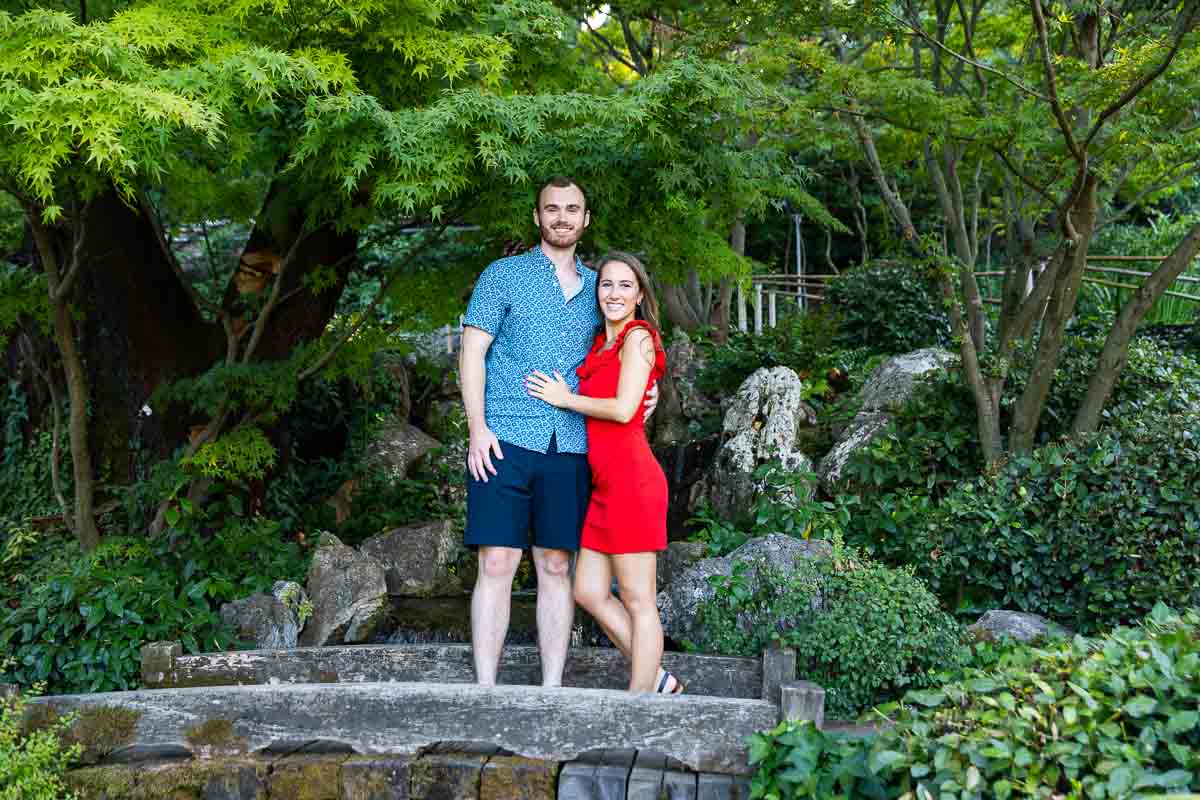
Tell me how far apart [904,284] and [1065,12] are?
4.11 m

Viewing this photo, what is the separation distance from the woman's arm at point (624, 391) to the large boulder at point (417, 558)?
3390mm

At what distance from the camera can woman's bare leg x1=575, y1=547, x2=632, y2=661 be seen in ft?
12.8

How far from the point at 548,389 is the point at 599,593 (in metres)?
0.76

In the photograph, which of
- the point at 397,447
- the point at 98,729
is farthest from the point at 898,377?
the point at 98,729

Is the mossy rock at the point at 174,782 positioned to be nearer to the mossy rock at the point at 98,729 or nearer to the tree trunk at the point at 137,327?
the mossy rock at the point at 98,729

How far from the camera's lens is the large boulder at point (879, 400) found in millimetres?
7039

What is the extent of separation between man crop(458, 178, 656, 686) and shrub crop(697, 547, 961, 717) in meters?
0.91

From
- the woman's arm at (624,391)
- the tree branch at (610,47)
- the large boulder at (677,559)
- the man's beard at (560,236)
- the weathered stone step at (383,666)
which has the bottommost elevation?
the weathered stone step at (383,666)

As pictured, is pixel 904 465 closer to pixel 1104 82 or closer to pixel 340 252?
pixel 1104 82

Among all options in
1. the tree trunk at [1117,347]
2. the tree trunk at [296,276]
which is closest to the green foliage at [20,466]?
the tree trunk at [296,276]

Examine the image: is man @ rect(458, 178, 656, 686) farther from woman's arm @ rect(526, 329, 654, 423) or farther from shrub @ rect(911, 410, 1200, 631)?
shrub @ rect(911, 410, 1200, 631)

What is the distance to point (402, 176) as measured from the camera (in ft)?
14.2

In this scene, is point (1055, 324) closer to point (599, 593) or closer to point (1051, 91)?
point (1051, 91)

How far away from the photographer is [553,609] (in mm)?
4023
